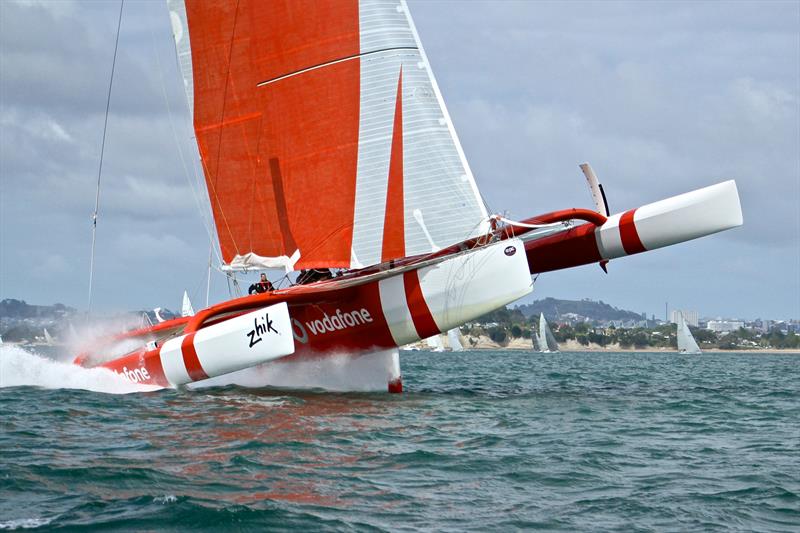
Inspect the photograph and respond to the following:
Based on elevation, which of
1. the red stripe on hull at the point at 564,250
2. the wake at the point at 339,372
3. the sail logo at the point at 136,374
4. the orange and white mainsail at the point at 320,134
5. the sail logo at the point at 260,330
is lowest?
the wake at the point at 339,372

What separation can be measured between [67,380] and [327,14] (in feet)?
19.8

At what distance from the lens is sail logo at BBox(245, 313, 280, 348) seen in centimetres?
1177

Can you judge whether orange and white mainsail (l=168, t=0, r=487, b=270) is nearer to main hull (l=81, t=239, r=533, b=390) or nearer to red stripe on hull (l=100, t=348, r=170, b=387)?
main hull (l=81, t=239, r=533, b=390)

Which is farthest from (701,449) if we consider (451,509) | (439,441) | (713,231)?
(713,231)

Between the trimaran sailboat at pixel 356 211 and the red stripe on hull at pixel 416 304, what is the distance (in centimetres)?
2

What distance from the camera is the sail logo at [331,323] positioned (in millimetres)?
13102

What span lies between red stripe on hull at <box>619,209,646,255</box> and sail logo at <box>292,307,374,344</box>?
3419 mm

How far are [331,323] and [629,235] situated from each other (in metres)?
4.05

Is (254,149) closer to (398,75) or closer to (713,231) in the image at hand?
(398,75)

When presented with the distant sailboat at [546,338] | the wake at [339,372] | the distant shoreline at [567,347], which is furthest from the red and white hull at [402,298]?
the distant shoreline at [567,347]

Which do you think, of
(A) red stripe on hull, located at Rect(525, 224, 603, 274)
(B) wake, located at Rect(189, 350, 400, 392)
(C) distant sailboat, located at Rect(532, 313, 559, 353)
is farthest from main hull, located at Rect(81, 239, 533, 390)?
(C) distant sailboat, located at Rect(532, 313, 559, 353)

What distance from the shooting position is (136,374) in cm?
1313

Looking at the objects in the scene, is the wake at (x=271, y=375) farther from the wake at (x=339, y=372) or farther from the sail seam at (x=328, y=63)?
the sail seam at (x=328, y=63)

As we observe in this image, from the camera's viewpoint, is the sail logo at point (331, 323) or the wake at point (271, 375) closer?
the sail logo at point (331, 323)
